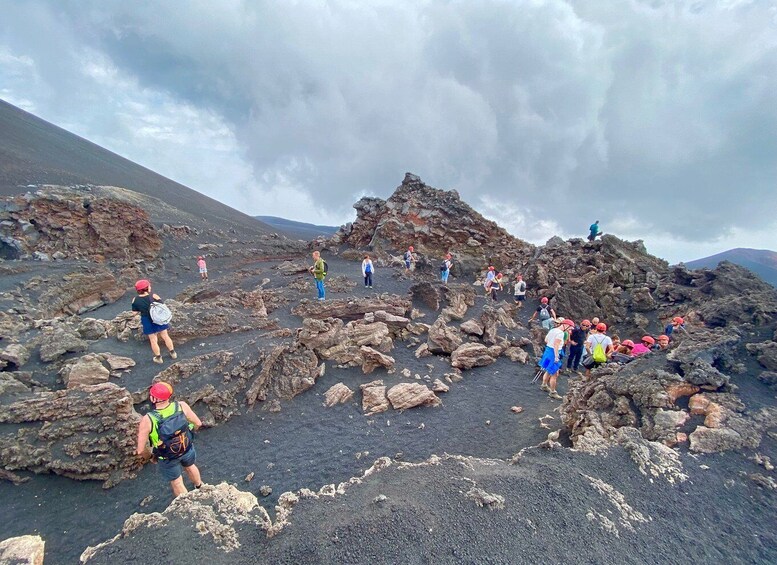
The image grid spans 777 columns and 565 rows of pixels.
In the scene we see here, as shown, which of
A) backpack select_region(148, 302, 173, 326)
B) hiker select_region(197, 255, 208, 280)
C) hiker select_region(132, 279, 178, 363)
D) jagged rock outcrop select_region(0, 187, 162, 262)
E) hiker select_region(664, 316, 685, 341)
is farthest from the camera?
hiker select_region(197, 255, 208, 280)

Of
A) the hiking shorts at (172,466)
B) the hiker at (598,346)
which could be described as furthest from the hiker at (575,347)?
the hiking shorts at (172,466)

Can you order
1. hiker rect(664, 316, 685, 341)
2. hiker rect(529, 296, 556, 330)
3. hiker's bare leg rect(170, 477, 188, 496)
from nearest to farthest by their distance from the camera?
hiker's bare leg rect(170, 477, 188, 496)
hiker rect(529, 296, 556, 330)
hiker rect(664, 316, 685, 341)

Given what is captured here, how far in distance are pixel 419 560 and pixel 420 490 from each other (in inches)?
38.3

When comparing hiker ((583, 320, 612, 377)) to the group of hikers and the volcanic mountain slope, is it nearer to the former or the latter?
the group of hikers

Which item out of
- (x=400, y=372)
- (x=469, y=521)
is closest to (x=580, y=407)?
(x=469, y=521)

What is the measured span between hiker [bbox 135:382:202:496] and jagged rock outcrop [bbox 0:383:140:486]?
219cm

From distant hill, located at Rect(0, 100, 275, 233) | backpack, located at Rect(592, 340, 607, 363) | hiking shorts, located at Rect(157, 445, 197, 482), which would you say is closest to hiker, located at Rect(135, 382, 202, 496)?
hiking shorts, located at Rect(157, 445, 197, 482)

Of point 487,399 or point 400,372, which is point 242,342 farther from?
point 487,399

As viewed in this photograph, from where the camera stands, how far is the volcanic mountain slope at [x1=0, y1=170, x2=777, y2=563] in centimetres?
393

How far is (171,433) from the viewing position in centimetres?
460

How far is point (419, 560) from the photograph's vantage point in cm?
360

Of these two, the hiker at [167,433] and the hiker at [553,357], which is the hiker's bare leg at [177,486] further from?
the hiker at [553,357]

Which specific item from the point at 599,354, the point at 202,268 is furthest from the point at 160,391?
the point at 202,268

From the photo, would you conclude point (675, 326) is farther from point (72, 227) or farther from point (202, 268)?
point (72, 227)
